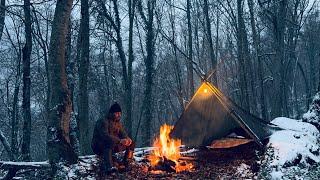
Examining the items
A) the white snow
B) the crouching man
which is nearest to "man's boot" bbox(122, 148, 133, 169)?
the crouching man

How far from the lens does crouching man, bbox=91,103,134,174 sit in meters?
8.05

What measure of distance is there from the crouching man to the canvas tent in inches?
138

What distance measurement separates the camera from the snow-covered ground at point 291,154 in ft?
26.8

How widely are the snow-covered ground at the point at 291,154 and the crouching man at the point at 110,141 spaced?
121 inches

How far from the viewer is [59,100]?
7.98 meters

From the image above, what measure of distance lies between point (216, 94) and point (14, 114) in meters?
18.2

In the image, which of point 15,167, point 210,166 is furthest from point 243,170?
point 15,167

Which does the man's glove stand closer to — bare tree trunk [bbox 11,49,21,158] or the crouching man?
the crouching man

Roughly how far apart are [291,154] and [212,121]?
311 centimetres

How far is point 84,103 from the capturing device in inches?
588

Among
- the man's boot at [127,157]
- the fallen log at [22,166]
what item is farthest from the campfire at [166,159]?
the fallen log at [22,166]

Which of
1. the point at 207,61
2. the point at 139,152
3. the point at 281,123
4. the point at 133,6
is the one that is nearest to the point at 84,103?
the point at 139,152

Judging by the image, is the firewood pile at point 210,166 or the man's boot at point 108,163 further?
the firewood pile at point 210,166

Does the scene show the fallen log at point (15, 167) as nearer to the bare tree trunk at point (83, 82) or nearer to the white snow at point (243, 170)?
the white snow at point (243, 170)
